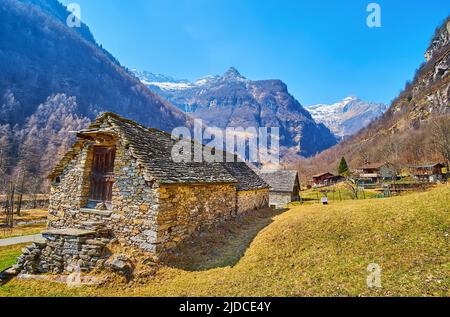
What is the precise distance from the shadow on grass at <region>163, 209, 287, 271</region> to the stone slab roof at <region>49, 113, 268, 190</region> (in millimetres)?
2980

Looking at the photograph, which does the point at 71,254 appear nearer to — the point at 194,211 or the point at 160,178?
the point at 160,178

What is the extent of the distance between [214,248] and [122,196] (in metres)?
5.24

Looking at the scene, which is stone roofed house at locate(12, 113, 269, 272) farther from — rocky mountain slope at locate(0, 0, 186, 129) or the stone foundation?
rocky mountain slope at locate(0, 0, 186, 129)

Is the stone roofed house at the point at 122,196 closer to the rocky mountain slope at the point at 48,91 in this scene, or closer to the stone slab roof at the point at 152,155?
the stone slab roof at the point at 152,155

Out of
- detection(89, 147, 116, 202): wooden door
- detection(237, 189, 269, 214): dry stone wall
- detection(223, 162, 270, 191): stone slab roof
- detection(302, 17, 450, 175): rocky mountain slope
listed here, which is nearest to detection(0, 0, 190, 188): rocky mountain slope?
detection(223, 162, 270, 191): stone slab roof

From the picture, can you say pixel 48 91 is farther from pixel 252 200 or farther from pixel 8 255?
pixel 252 200

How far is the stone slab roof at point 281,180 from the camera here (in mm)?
38531

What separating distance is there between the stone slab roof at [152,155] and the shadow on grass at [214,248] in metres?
2.98

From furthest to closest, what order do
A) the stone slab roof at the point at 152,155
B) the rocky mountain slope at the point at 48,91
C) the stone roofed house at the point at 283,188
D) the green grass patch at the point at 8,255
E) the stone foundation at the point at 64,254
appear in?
the rocky mountain slope at the point at 48,91 < the stone roofed house at the point at 283,188 < the green grass patch at the point at 8,255 < the stone slab roof at the point at 152,155 < the stone foundation at the point at 64,254

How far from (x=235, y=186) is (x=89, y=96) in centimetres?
15118

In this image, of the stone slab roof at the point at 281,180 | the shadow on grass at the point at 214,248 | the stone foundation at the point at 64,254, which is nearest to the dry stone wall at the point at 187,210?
the shadow on grass at the point at 214,248

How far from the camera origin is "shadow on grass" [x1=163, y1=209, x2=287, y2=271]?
10758mm
